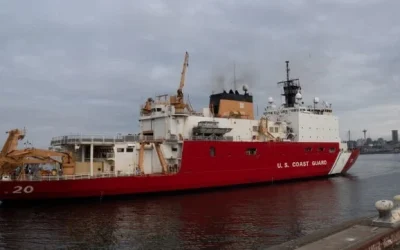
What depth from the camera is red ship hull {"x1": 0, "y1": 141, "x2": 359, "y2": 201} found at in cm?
2227

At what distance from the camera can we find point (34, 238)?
15.1 meters

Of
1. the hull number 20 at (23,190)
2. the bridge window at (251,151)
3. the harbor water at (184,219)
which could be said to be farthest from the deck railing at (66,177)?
the bridge window at (251,151)

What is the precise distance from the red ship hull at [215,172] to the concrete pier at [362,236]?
16103 mm

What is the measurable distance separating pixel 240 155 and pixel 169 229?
14.9 meters

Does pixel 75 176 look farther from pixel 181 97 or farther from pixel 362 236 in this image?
pixel 362 236

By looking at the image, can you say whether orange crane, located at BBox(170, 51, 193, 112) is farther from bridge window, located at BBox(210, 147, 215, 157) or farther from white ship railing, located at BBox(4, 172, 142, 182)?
white ship railing, located at BBox(4, 172, 142, 182)

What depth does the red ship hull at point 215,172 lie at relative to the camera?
73.0 ft

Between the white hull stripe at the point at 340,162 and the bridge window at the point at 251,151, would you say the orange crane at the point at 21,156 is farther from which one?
the white hull stripe at the point at 340,162

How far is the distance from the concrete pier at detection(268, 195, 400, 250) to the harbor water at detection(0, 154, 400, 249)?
3.68 metres

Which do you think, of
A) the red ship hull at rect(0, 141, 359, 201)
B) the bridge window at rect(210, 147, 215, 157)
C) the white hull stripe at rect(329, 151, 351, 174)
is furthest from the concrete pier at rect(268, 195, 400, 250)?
the white hull stripe at rect(329, 151, 351, 174)

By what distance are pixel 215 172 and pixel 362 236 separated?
1923 cm

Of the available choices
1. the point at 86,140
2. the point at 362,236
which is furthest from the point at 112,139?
the point at 362,236

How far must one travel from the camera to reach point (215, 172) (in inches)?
1129

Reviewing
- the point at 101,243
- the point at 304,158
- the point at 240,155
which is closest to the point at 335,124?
the point at 304,158
